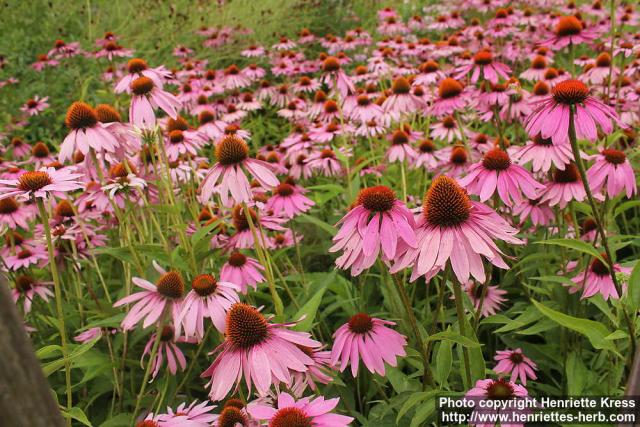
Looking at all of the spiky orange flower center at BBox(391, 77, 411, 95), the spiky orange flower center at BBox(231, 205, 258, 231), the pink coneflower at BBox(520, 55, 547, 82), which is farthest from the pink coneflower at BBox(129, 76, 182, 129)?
the pink coneflower at BBox(520, 55, 547, 82)

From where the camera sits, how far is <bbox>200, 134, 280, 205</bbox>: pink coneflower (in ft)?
4.50

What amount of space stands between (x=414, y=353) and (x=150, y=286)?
0.73 metres

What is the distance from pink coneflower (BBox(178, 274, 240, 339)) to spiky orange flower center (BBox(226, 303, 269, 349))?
20 cm

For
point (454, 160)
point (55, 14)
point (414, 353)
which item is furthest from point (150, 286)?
point (55, 14)

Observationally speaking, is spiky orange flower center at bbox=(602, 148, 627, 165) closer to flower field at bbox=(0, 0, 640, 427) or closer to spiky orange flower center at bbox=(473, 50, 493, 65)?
flower field at bbox=(0, 0, 640, 427)

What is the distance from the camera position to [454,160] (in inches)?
92.8

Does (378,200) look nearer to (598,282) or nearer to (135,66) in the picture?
(598,282)

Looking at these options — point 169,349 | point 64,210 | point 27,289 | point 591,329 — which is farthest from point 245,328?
point 64,210

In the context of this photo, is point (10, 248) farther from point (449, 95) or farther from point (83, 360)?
point (449, 95)

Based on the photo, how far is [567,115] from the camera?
4.58 ft

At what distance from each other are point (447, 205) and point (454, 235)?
2.5 inches

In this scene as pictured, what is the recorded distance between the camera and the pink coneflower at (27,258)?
6.68 ft

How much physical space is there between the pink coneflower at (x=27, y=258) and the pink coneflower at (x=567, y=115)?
5.85 feet

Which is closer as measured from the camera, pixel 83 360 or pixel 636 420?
pixel 636 420
